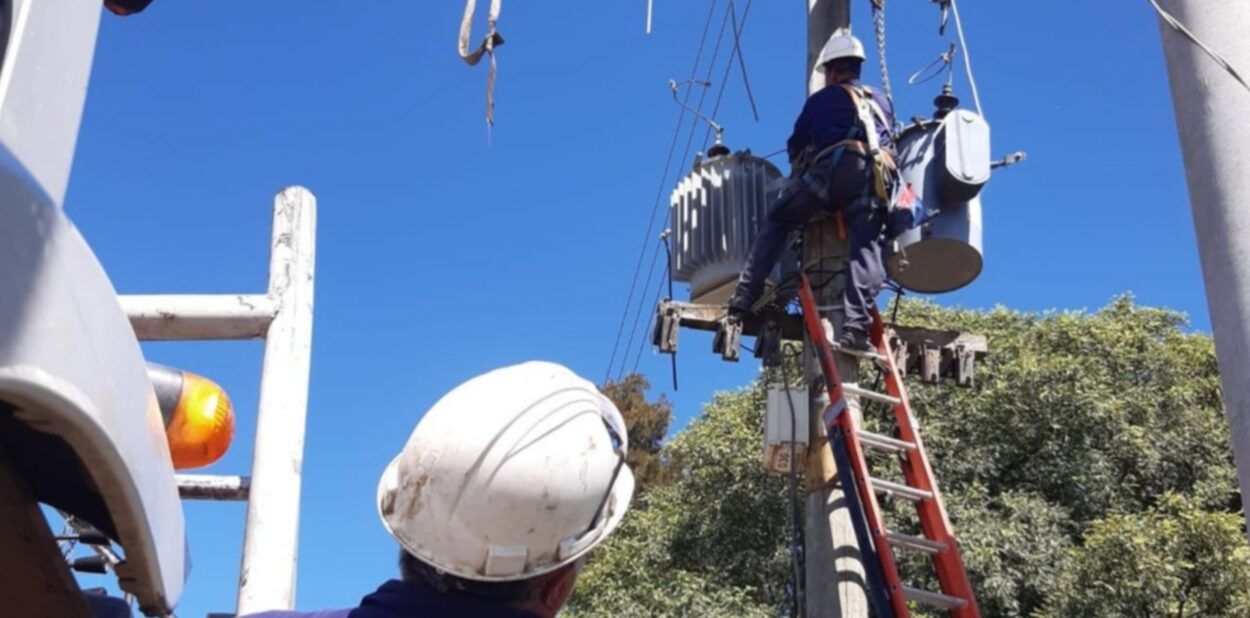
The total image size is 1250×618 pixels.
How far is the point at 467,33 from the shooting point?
150 inches

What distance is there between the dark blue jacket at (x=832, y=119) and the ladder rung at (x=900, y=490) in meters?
1.75

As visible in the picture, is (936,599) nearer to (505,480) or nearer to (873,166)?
(873,166)

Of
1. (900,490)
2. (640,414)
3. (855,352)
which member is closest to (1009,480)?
(640,414)

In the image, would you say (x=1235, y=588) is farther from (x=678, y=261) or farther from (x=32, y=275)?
(x=32, y=275)

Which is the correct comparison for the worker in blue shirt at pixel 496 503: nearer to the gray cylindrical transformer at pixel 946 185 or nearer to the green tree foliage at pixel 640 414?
the gray cylindrical transformer at pixel 946 185

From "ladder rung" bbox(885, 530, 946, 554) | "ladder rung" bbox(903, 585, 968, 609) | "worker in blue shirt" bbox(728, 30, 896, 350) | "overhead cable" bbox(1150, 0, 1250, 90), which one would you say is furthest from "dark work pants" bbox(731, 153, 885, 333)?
"overhead cable" bbox(1150, 0, 1250, 90)

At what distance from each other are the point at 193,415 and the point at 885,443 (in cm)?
490

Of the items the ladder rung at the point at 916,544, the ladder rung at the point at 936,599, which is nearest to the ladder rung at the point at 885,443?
the ladder rung at the point at 916,544

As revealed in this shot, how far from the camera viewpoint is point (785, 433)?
6836mm

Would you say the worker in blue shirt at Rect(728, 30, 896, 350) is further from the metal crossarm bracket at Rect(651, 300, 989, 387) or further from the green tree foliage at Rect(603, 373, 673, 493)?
the green tree foliage at Rect(603, 373, 673, 493)

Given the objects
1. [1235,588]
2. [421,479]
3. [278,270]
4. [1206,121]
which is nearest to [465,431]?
[421,479]

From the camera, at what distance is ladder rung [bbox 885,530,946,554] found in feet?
19.3

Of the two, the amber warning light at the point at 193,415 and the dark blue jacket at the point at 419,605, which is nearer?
the dark blue jacket at the point at 419,605

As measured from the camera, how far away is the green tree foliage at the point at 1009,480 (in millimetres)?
15438
